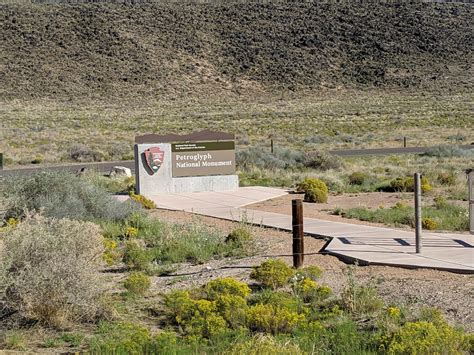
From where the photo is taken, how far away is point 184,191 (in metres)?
22.2

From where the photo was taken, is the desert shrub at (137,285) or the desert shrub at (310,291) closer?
the desert shrub at (310,291)

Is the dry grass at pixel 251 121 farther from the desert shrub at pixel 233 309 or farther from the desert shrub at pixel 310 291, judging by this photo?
the desert shrub at pixel 233 309

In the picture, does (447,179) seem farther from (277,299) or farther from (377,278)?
(277,299)

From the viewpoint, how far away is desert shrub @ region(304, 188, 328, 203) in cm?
2041

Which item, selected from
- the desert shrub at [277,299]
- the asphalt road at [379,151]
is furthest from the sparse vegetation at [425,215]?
the asphalt road at [379,151]

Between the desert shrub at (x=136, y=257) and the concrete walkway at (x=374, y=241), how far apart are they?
9.29ft

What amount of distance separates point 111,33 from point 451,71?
38.3 metres

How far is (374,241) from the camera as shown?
1398cm

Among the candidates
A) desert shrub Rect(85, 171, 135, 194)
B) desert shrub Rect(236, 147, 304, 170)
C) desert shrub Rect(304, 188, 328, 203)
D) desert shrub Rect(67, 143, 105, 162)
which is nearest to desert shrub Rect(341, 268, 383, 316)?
desert shrub Rect(304, 188, 328, 203)

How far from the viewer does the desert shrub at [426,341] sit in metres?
7.71

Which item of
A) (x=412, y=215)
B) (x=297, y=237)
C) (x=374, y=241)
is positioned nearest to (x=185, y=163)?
(x=412, y=215)

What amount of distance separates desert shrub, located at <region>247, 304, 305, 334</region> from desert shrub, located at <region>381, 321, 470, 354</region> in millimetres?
1232

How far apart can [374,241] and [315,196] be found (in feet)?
21.2

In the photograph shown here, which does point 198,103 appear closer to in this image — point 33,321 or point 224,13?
point 224,13
